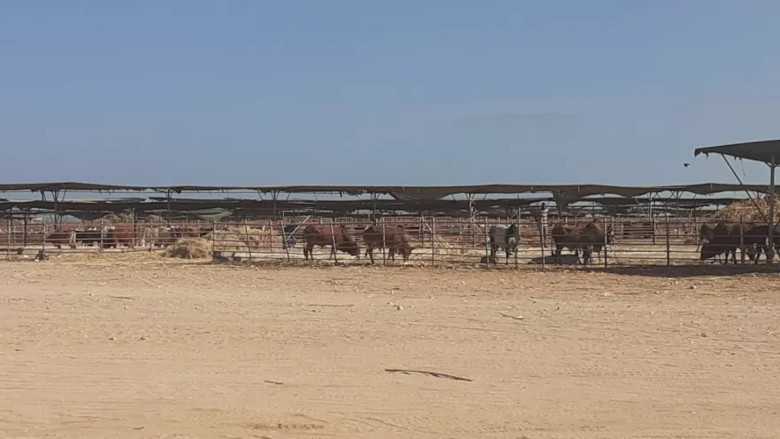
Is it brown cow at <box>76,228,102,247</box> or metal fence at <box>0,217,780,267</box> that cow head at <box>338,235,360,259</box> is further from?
brown cow at <box>76,228,102,247</box>

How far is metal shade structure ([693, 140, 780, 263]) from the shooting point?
19.7 metres

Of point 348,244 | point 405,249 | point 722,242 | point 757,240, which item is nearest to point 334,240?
point 348,244

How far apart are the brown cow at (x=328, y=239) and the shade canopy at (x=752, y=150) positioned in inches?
388

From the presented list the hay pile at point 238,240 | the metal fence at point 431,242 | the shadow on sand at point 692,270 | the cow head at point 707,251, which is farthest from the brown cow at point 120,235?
the cow head at point 707,251

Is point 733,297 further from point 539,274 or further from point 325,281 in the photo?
point 325,281

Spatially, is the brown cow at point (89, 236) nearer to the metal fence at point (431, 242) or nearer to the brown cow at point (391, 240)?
the metal fence at point (431, 242)

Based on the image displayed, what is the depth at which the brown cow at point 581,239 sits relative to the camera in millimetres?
22422

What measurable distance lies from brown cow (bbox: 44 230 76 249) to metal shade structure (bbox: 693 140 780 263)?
821 inches

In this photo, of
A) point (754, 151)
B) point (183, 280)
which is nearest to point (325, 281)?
point (183, 280)

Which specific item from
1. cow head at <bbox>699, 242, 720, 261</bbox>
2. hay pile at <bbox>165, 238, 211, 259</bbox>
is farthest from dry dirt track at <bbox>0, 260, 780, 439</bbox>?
hay pile at <bbox>165, 238, 211, 259</bbox>

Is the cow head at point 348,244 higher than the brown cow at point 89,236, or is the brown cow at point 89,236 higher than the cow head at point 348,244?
the brown cow at point 89,236

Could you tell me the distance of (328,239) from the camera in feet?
81.0

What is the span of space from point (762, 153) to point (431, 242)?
9426mm

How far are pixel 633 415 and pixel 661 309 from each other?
649 centimetres
